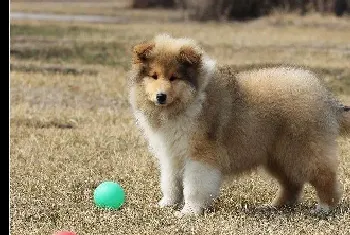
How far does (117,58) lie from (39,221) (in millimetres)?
13150

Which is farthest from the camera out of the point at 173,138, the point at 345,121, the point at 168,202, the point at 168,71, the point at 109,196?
the point at 345,121

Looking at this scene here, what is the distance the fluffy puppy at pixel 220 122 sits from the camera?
257 inches

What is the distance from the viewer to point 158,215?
21.3ft

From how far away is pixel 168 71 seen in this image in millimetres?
6492

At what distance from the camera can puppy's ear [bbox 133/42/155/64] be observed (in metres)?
6.57

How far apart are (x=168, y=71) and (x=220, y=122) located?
576 millimetres

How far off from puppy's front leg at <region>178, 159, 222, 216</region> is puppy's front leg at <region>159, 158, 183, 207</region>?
0.20m

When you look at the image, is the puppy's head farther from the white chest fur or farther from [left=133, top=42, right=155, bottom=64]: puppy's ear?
the white chest fur

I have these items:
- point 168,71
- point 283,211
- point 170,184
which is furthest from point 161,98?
point 283,211

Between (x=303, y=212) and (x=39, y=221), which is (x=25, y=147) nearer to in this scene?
(x=39, y=221)

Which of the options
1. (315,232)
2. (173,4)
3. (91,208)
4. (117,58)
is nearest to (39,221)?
(91,208)

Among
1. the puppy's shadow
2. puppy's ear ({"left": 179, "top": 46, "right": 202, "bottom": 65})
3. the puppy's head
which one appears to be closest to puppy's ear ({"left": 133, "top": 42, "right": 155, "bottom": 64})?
the puppy's head

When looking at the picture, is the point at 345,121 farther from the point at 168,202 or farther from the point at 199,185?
the point at 168,202
